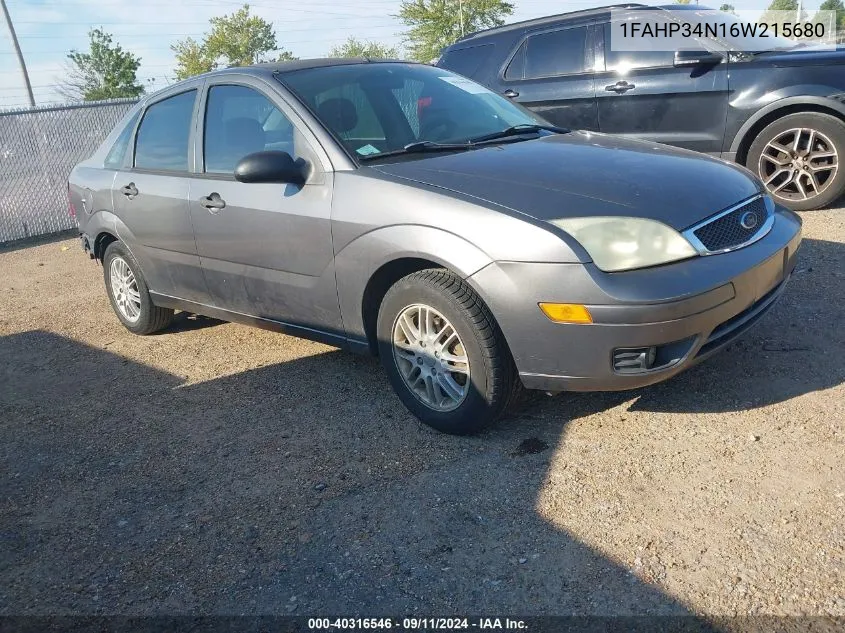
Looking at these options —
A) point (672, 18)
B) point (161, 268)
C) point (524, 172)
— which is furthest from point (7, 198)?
point (524, 172)

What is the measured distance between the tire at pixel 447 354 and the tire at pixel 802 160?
428 cm

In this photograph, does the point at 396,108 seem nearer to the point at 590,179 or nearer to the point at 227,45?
the point at 590,179

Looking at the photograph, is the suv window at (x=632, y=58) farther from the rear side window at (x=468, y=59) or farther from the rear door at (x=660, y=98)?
the rear side window at (x=468, y=59)

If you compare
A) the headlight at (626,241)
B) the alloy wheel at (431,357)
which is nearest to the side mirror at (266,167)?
the alloy wheel at (431,357)

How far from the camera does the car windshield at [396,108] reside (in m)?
4.03

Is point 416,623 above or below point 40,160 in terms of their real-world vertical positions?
below

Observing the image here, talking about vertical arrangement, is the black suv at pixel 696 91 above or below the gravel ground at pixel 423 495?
above

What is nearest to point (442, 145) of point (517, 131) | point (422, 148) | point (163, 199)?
point (422, 148)

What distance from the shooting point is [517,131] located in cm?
437

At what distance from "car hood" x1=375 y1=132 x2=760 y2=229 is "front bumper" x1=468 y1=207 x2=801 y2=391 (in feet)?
0.82

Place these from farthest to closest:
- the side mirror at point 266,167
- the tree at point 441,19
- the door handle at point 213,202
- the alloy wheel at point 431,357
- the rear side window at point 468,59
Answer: the tree at point 441,19 < the rear side window at point 468,59 < the door handle at point 213,202 < the side mirror at point 266,167 < the alloy wheel at point 431,357

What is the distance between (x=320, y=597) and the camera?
2646 mm

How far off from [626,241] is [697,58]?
4.79m

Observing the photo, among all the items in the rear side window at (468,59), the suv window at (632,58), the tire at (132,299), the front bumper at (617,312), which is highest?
the rear side window at (468,59)
